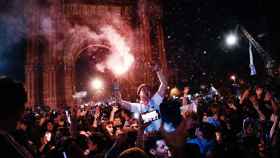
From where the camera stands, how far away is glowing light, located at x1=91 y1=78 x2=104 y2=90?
65.1ft

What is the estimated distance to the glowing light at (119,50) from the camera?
17.9 m

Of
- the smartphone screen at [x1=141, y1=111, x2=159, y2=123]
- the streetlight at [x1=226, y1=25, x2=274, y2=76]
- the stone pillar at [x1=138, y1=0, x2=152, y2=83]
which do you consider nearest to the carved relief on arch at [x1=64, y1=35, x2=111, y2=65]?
the stone pillar at [x1=138, y1=0, x2=152, y2=83]

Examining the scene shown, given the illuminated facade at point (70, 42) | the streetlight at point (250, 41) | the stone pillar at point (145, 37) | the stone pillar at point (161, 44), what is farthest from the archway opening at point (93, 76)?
the streetlight at point (250, 41)

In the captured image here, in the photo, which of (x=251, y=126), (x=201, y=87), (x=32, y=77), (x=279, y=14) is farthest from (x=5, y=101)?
(x=279, y=14)

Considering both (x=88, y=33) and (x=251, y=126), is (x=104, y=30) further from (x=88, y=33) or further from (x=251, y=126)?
(x=251, y=126)

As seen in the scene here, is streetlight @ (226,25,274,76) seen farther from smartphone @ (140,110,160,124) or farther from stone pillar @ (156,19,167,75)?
smartphone @ (140,110,160,124)

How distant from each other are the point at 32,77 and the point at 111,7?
689 centimetres

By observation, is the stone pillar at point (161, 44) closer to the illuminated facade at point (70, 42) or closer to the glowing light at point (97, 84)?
the illuminated facade at point (70, 42)

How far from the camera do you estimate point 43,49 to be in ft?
53.9

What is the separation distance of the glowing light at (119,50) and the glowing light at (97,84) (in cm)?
236

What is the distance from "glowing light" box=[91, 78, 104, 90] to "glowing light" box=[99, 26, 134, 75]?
2.36 m

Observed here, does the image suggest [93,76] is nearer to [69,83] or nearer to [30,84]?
[69,83]

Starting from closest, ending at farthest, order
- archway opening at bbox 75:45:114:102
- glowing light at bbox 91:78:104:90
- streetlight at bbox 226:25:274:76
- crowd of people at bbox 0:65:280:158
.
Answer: crowd of people at bbox 0:65:280:158 → archway opening at bbox 75:45:114:102 → glowing light at bbox 91:78:104:90 → streetlight at bbox 226:25:274:76

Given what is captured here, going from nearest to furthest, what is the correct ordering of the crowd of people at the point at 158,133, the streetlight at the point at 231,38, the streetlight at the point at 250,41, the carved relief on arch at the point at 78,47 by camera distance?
the crowd of people at the point at 158,133 < the carved relief on arch at the point at 78,47 < the streetlight at the point at 250,41 < the streetlight at the point at 231,38
